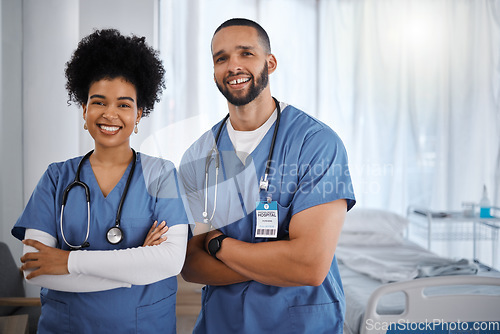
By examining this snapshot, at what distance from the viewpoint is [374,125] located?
3506mm

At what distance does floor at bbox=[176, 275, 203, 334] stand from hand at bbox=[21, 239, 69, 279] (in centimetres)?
115

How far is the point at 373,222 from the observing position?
3.01m

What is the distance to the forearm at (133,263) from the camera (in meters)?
0.97

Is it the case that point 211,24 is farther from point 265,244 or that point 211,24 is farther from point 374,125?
point 265,244

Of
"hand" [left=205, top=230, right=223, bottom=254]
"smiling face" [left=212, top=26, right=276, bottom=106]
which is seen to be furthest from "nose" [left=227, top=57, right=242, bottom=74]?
"hand" [left=205, top=230, right=223, bottom=254]

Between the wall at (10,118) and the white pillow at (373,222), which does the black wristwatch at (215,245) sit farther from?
the white pillow at (373,222)

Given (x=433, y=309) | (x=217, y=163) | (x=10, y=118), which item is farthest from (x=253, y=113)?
(x=10, y=118)

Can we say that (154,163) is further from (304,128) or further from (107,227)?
(304,128)

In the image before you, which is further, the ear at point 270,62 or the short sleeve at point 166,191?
the ear at point 270,62

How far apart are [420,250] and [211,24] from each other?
7.22 feet

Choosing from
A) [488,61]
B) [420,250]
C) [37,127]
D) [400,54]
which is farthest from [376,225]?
[37,127]

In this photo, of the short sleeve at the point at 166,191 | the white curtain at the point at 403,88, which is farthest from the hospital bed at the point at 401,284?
the short sleeve at the point at 166,191

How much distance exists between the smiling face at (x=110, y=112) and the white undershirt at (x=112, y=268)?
0.94 ft

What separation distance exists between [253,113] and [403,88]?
2.67 m
